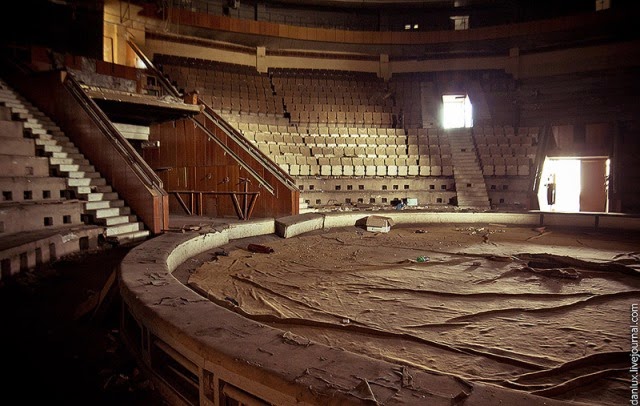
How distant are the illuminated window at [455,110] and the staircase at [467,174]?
3.17m

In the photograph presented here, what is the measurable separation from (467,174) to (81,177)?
36.9ft

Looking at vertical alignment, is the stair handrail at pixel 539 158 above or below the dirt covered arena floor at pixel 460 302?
above

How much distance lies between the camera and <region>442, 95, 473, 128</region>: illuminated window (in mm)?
18234

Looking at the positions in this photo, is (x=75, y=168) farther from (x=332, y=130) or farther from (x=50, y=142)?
(x=332, y=130)

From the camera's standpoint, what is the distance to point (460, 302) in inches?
148

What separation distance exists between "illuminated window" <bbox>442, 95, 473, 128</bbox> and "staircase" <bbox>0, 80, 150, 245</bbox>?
594 inches

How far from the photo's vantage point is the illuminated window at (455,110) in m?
18.2

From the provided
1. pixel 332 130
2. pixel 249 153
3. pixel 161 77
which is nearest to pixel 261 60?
pixel 332 130

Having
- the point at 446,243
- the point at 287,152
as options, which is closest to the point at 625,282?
the point at 446,243

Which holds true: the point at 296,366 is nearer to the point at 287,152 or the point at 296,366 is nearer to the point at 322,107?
the point at 287,152

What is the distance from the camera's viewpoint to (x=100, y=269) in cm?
514

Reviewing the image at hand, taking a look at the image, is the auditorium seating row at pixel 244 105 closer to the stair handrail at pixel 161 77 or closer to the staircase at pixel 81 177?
the stair handrail at pixel 161 77

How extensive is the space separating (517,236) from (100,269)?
7406 mm

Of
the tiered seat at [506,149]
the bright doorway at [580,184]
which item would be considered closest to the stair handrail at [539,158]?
the tiered seat at [506,149]
